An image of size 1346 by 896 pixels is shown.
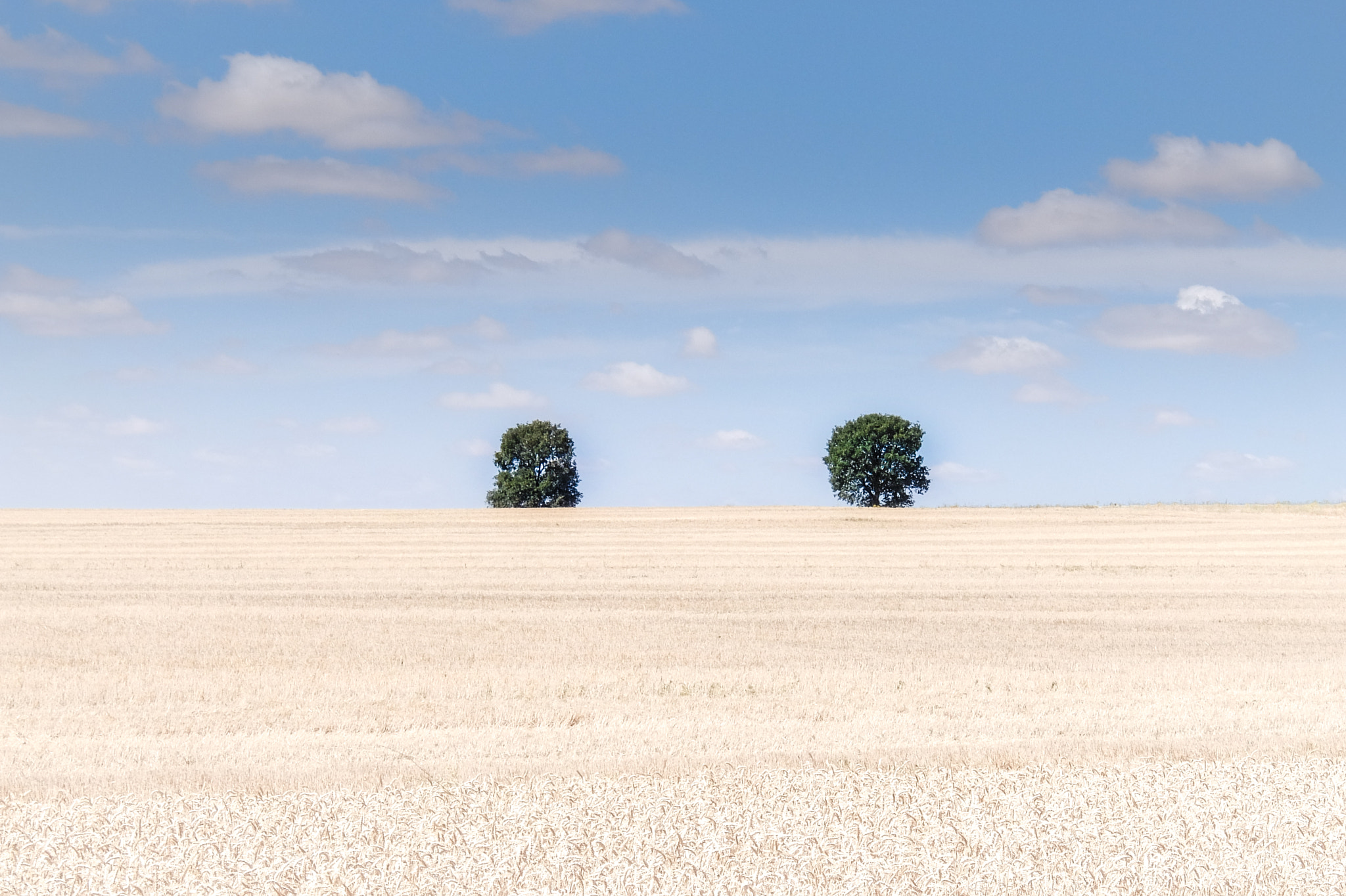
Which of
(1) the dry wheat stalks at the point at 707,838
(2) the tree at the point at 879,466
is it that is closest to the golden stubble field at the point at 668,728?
(1) the dry wheat stalks at the point at 707,838

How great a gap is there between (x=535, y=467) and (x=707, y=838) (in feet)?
236

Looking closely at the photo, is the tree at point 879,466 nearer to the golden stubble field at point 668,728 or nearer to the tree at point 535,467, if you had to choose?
the tree at point 535,467

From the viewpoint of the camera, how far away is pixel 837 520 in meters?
60.1

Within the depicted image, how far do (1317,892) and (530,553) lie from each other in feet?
120

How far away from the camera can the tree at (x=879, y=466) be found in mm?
75188

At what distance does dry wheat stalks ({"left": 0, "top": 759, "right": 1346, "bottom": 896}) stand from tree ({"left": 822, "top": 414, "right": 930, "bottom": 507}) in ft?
225

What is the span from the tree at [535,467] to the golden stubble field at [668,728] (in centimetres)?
3941

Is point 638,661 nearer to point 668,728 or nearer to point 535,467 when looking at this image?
point 668,728

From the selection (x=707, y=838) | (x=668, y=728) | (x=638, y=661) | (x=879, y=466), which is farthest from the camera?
(x=879, y=466)

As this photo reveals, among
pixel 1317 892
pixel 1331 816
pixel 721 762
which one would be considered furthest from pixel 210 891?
pixel 1331 816

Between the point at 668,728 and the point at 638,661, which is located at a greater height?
the point at 668,728

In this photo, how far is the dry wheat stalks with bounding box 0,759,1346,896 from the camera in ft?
18.1

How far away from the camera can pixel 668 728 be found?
1155cm

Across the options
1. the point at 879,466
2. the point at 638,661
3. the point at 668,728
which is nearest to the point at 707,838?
the point at 668,728
